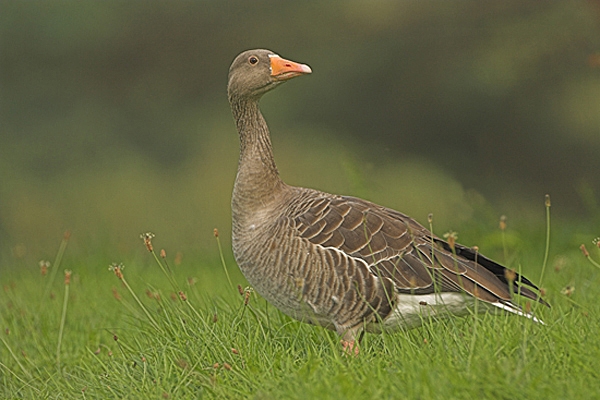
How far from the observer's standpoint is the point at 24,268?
9.30 m

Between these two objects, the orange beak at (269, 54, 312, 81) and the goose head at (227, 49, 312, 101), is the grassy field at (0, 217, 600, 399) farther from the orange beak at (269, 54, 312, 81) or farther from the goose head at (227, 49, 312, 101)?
the orange beak at (269, 54, 312, 81)

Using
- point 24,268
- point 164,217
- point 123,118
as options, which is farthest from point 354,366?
point 123,118

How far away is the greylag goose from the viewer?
15.8 ft

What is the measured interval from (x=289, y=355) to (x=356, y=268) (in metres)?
0.70

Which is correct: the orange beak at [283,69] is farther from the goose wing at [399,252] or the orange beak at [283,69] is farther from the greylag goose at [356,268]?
the goose wing at [399,252]

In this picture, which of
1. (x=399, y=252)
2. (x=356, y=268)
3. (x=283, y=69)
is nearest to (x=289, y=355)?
(x=356, y=268)

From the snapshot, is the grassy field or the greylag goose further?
the greylag goose

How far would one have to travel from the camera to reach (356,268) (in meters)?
4.87

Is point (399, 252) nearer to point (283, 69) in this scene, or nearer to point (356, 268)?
point (356, 268)

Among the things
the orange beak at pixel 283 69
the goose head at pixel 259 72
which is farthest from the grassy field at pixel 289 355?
the orange beak at pixel 283 69

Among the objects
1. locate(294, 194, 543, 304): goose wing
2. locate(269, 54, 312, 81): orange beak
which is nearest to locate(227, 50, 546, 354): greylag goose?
locate(294, 194, 543, 304): goose wing

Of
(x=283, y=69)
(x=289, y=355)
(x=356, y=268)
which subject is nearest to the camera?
(x=289, y=355)

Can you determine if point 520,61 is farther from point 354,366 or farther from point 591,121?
point 354,366

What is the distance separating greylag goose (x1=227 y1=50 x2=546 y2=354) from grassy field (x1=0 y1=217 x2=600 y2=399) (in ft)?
0.49
